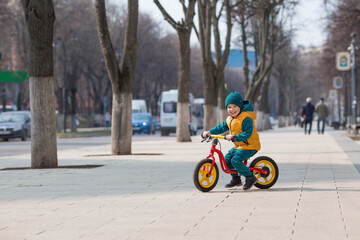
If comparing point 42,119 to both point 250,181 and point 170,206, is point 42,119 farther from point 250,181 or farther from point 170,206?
point 170,206

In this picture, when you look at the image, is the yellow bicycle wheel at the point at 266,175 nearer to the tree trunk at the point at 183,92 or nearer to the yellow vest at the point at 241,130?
the yellow vest at the point at 241,130

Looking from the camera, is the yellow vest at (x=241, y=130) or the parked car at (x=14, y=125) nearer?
the yellow vest at (x=241, y=130)

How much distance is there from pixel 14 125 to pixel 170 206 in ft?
102

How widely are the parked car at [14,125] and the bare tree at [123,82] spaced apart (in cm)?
1932

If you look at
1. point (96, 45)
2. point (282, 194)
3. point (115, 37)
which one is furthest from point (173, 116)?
point (282, 194)

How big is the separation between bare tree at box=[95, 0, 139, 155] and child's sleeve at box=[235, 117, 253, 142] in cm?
969

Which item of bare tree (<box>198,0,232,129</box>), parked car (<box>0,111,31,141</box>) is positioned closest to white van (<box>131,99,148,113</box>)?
parked car (<box>0,111,31,141</box>)

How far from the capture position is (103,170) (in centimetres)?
1508

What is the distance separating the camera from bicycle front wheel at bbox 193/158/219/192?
1045 centimetres

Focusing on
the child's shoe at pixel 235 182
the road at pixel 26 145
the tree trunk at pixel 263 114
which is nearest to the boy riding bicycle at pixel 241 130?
the child's shoe at pixel 235 182

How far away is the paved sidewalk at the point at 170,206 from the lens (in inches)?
280

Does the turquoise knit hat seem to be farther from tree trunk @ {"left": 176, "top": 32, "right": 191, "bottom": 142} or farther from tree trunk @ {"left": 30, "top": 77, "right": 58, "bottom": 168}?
tree trunk @ {"left": 176, "top": 32, "right": 191, "bottom": 142}

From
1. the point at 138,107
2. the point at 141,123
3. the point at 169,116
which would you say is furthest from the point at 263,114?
the point at 169,116

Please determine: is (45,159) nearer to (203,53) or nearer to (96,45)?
(203,53)
